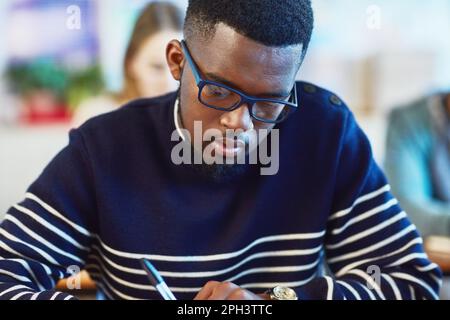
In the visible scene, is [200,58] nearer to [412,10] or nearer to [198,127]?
[198,127]

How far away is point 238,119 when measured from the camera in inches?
27.7

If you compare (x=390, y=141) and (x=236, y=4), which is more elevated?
(x=236, y=4)

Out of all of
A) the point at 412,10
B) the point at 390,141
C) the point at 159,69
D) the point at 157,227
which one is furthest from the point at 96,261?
the point at 412,10

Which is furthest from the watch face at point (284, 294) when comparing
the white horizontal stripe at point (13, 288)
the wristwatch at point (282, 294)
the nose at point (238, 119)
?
the white horizontal stripe at point (13, 288)

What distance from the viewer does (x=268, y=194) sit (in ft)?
2.68

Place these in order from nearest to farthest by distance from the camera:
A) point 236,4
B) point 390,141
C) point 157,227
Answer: point 236,4
point 157,227
point 390,141

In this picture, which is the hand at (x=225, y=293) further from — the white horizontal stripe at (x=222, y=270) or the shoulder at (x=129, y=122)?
the shoulder at (x=129, y=122)

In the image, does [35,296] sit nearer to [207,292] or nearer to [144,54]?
[207,292]

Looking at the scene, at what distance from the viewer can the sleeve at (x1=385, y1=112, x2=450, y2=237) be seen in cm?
156

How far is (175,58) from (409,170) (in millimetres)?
1119

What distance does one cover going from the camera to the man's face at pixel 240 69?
67 centimetres

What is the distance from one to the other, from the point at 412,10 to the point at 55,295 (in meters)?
1.95

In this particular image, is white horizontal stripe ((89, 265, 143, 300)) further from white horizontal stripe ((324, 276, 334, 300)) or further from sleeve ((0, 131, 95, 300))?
white horizontal stripe ((324, 276, 334, 300))

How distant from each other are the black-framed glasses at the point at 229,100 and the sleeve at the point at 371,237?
157 mm
